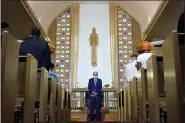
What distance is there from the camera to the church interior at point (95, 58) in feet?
8.55

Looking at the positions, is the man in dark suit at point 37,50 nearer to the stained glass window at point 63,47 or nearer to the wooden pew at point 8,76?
the wooden pew at point 8,76

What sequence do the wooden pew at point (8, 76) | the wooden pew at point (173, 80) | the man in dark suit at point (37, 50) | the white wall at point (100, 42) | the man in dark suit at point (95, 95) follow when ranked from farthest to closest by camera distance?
the white wall at point (100, 42), the man in dark suit at point (95, 95), the man in dark suit at point (37, 50), the wooden pew at point (173, 80), the wooden pew at point (8, 76)

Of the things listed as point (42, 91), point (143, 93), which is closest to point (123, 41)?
point (143, 93)

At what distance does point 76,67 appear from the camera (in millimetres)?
10766

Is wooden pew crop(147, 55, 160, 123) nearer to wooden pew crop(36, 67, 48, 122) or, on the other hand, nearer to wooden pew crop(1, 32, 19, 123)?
wooden pew crop(36, 67, 48, 122)

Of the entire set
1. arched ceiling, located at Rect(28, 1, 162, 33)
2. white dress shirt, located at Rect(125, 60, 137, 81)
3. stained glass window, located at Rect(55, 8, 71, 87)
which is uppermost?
arched ceiling, located at Rect(28, 1, 162, 33)

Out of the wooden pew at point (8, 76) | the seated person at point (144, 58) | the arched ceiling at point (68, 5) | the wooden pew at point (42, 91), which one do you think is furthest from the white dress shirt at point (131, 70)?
the arched ceiling at point (68, 5)

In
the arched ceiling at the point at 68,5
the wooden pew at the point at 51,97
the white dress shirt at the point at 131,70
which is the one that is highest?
the arched ceiling at the point at 68,5

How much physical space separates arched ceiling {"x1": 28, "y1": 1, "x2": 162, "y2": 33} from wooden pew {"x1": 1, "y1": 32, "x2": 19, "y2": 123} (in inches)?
304

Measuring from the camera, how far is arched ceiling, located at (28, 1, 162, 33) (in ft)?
33.5

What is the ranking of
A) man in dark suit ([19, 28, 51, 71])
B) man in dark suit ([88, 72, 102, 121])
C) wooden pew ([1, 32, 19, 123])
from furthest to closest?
1. man in dark suit ([88, 72, 102, 121])
2. man in dark suit ([19, 28, 51, 71])
3. wooden pew ([1, 32, 19, 123])

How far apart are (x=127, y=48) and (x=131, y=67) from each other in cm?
493

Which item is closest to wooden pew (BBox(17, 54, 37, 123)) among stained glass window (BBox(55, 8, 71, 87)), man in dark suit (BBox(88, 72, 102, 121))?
man in dark suit (BBox(88, 72, 102, 121))

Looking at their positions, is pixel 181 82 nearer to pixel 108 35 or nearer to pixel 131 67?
pixel 131 67
